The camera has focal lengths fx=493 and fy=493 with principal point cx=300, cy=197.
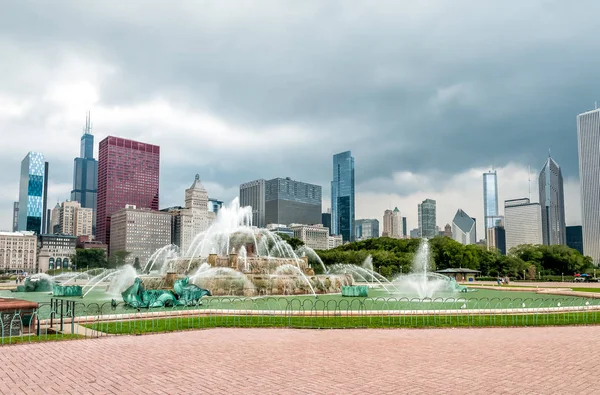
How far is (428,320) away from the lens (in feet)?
64.2

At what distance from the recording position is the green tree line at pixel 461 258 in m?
81.2

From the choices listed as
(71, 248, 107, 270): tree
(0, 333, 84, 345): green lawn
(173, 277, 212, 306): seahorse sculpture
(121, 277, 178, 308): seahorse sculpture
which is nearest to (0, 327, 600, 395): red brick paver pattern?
(0, 333, 84, 345): green lawn

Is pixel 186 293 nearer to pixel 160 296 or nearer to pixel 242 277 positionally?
pixel 160 296

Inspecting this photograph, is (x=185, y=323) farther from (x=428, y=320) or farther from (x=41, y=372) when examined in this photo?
(x=428, y=320)

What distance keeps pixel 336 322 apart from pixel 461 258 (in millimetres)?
75035

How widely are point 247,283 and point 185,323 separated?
627 inches

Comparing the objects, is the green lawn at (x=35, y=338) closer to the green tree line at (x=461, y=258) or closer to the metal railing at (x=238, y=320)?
the metal railing at (x=238, y=320)

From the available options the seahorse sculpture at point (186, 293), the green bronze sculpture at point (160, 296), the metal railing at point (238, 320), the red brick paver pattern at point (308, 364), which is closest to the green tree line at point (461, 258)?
the seahorse sculpture at point (186, 293)

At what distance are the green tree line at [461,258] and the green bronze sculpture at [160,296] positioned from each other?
5390 cm

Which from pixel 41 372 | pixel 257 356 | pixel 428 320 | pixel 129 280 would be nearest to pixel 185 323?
pixel 257 356

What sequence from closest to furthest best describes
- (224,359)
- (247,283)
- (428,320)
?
1. (224,359)
2. (428,320)
3. (247,283)

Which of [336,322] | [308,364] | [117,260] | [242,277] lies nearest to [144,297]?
[242,277]

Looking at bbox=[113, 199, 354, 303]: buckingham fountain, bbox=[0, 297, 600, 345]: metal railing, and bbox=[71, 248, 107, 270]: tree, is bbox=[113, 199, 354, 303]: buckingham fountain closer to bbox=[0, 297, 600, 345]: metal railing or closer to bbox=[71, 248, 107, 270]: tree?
bbox=[0, 297, 600, 345]: metal railing

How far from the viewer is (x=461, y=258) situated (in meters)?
88.3
